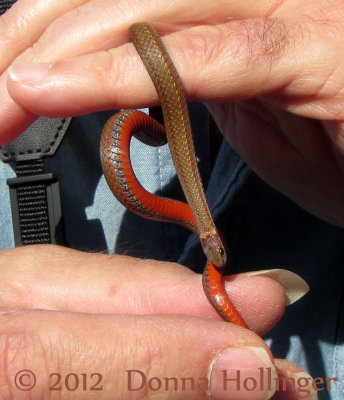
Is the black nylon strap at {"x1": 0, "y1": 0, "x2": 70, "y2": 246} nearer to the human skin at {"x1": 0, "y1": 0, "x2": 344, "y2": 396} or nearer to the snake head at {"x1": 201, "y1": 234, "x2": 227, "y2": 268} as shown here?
the human skin at {"x1": 0, "y1": 0, "x2": 344, "y2": 396}

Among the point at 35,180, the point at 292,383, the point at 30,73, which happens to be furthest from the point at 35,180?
the point at 292,383

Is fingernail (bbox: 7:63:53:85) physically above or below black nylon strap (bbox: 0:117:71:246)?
above

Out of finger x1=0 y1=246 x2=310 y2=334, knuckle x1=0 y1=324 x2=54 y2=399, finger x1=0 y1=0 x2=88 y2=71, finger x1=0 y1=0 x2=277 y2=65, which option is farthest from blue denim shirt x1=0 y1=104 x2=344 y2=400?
knuckle x1=0 y1=324 x2=54 y2=399

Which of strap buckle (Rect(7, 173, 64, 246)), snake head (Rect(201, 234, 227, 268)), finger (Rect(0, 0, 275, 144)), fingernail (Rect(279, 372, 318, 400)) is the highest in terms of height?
finger (Rect(0, 0, 275, 144))

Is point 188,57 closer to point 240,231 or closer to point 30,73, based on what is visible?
point 30,73

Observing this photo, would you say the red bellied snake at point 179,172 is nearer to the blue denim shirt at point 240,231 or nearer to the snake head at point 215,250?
the snake head at point 215,250

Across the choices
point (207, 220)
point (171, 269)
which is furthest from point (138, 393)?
point (207, 220)

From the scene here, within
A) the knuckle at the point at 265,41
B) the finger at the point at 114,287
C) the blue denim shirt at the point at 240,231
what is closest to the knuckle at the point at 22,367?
the finger at the point at 114,287
